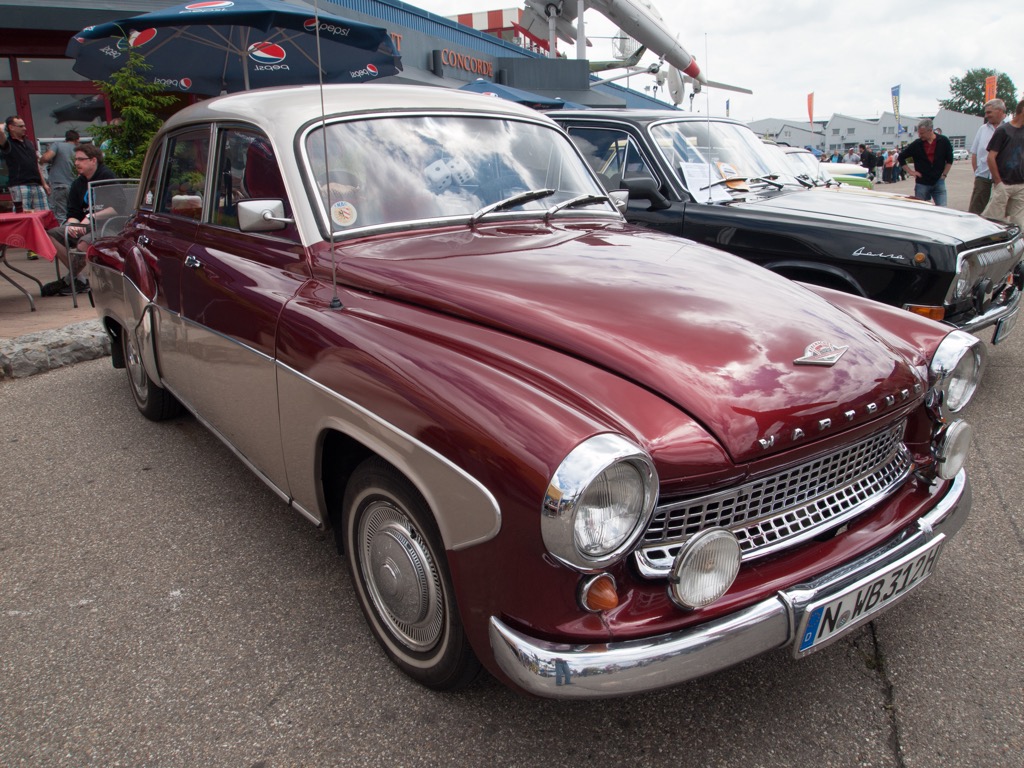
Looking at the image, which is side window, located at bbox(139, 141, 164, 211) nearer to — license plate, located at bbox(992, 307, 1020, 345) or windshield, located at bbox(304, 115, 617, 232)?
windshield, located at bbox(304, 115, 617, 232)

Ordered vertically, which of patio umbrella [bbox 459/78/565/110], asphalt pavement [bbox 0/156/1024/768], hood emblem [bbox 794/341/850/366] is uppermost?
patio umbrella [bbox 459/78/565/110]

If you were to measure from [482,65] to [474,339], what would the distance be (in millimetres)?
22385

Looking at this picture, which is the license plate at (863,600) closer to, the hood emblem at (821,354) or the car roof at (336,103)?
the hood emblem at (821,354)

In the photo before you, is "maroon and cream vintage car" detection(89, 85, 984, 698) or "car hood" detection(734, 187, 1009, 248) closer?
"maroon and cream vintage car" detection(89, 85, 984, 698)

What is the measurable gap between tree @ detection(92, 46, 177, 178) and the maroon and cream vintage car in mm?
5178

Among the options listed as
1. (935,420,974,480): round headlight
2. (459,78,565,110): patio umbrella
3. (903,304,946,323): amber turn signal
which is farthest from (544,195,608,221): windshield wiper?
(459,78,565,110): patio umbrella

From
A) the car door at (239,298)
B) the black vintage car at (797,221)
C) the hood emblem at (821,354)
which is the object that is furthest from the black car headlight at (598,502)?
the black vintage car at (797,221)

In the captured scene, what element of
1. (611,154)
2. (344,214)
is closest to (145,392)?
Answer: (344,214)

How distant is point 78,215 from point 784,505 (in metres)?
7.99

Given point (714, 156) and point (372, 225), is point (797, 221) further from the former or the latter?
point (372, 225)

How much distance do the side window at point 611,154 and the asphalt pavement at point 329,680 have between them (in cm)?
297

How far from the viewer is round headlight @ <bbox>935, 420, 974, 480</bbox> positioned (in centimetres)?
231

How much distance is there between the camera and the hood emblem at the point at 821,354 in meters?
2.06

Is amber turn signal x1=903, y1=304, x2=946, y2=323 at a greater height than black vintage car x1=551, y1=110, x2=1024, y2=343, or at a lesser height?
lesser
